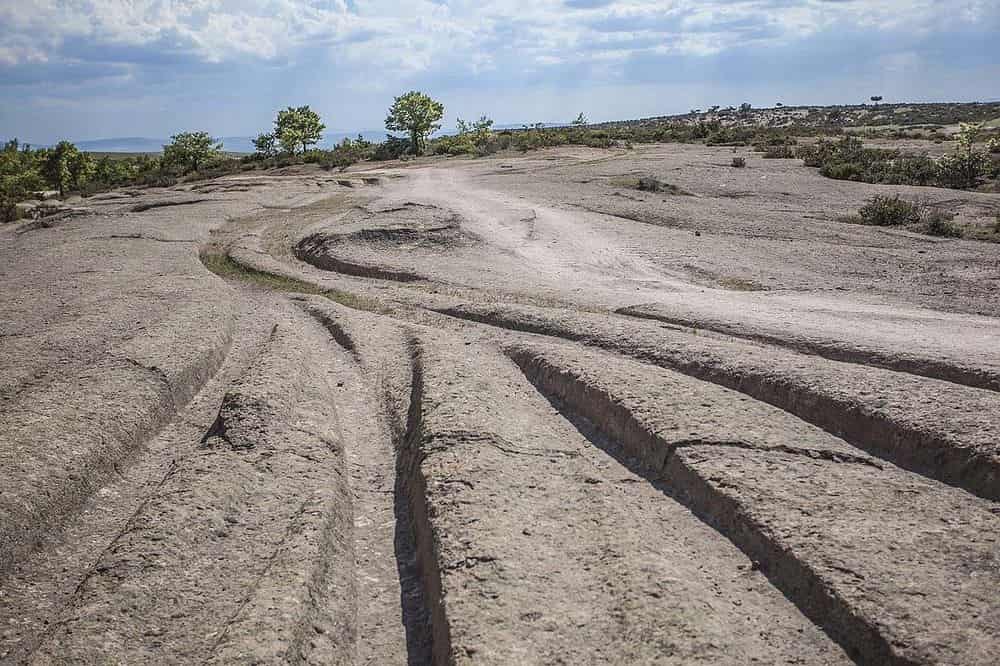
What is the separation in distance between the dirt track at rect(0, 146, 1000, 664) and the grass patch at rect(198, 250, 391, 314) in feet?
0.83

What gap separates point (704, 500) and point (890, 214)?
14407 mm

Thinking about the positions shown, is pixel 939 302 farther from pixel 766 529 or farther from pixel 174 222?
pixel 174 222

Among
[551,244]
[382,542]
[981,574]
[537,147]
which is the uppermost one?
[537,147]

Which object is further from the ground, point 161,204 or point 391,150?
point 391,150

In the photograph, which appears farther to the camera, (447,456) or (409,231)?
(409,231)

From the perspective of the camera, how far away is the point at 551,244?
47.5 feet

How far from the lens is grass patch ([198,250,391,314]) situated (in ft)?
34.3

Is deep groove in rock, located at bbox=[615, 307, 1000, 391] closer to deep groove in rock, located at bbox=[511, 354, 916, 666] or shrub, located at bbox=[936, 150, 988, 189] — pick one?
deep groove in rock, located at bbox=[511, 354, 916, 666]

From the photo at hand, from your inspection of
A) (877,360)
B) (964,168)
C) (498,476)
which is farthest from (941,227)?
(498,476)

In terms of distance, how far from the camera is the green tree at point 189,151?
48594 millimetres

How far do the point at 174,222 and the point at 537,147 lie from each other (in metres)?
30.2

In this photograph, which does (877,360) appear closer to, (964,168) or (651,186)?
(651,186)

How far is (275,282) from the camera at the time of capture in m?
11.9

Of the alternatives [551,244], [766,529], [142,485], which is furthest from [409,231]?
[766,529]
